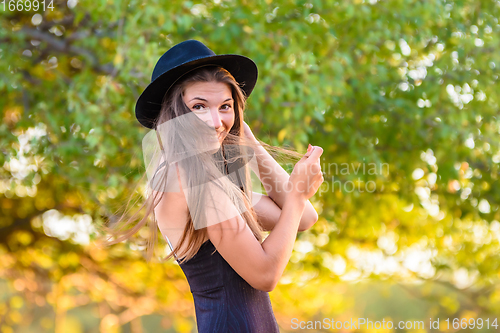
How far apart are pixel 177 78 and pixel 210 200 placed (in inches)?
17.7

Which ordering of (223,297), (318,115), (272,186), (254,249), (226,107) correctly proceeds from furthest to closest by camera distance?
(318,115), (272,186), (226,107), (223,297), (254,249)

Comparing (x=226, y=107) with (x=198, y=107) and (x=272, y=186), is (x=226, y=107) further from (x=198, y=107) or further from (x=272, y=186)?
(x=272, y=186)

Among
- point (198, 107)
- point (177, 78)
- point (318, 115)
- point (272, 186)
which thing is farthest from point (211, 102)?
point (318, 115)

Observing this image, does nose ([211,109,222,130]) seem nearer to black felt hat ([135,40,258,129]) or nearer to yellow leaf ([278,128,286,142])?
black felt hat ([135,40,258,129])

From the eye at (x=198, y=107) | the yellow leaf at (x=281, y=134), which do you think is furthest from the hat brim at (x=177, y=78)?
the yellow leaf at (x=281, y=134)

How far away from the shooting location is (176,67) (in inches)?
58.2

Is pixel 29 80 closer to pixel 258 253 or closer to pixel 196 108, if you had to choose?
pixel 196 108

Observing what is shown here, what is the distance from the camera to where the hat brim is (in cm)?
151

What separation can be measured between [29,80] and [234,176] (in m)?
3.26

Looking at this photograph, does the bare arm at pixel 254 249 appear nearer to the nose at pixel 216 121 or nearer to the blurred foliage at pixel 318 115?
the nose at pixel 216 121

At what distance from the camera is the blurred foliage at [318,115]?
127 inches

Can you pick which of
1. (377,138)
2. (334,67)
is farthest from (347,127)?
(334,67)

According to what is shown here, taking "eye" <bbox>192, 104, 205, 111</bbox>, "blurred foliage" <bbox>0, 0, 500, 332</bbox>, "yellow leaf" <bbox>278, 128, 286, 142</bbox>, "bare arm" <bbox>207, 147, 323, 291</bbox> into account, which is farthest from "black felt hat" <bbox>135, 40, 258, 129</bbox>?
"yellow leaf" <bbox>278, 128, 286, 142</bbox>

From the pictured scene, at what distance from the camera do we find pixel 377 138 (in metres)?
4.18
